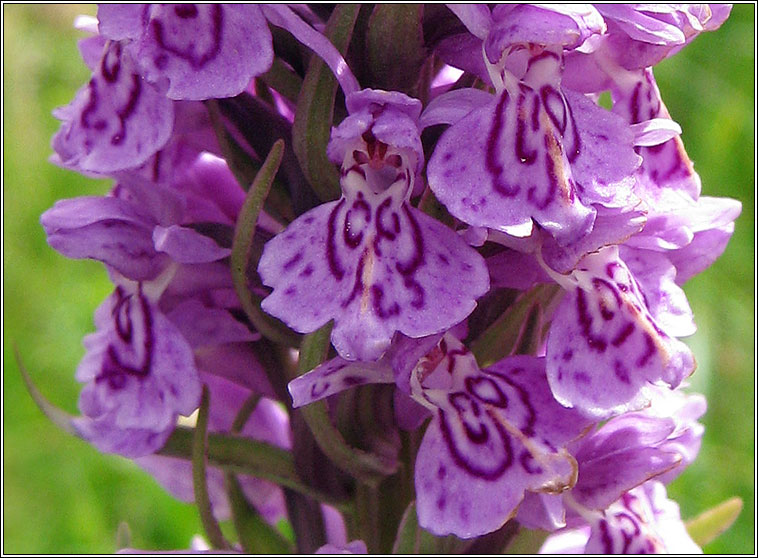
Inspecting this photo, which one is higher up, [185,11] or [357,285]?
[185,11]

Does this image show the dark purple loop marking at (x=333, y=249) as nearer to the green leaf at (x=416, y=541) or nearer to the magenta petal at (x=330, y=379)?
the magenta petal at (x=330, y=379)

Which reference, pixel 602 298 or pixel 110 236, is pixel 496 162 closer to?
pixel 602 298

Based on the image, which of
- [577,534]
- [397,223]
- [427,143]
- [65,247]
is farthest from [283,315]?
[577,534]

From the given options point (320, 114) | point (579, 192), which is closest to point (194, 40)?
point (320, 114)

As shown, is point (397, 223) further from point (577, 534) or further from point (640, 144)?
point (577, 534)

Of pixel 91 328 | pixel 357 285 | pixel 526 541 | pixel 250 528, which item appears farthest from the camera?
pixel 91 328

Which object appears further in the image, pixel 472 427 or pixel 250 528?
pixel 250 528

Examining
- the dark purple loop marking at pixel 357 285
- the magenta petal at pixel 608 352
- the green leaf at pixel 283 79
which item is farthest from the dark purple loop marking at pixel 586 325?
→ the green leaf at pixel 283 79
